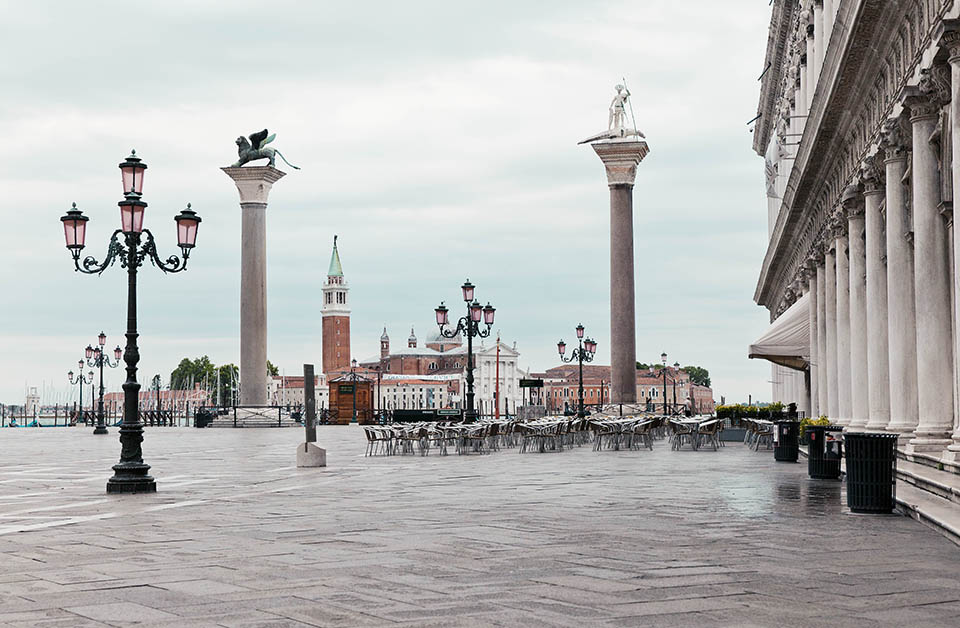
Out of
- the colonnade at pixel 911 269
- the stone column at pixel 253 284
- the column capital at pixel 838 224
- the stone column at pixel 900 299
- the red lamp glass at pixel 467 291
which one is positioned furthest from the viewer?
the stone column at pixel 253 284

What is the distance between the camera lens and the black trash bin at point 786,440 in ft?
74.6

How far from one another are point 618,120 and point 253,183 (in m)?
19.6

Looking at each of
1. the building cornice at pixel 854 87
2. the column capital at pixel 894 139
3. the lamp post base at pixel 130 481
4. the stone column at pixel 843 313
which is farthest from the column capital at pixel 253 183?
the column capital at pixel 894 139

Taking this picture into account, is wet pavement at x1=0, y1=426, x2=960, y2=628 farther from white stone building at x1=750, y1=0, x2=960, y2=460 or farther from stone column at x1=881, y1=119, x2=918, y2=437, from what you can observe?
white stone building at x1=750, y1=0, x2=960, y2=460

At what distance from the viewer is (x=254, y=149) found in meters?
63.5

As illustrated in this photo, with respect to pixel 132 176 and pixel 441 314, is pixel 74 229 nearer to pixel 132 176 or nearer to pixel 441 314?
pixel 132 176

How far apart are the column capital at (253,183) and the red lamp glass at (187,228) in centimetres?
4348

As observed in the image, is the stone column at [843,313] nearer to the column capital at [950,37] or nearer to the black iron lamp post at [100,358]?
the column capital at [950,37]

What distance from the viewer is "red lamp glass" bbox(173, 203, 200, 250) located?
18.1 meters

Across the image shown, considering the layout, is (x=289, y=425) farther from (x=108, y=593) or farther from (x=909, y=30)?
(x=108, y=593)

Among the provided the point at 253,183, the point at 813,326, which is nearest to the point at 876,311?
the point at 813,326

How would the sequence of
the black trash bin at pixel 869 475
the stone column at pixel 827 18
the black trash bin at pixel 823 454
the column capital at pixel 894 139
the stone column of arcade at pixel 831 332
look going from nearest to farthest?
the black trash bin at pixel 869 475 < the column capital at pixel 894 139 < the black trash bin at pixel 823 454 < the stone column at pixel 827 18 < the stone column of arcade at pixel 831 332

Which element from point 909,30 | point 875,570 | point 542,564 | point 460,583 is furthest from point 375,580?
point 909,30

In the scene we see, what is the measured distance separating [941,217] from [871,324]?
4802 millimetres
